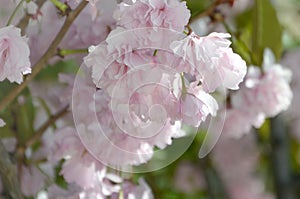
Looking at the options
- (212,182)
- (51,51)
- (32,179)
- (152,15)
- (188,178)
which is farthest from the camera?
(188,178)

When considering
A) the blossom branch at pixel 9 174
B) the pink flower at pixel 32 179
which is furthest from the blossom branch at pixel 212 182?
the blossom branch at pixel 9 174

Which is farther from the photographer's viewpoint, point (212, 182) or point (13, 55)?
point (212, 182)

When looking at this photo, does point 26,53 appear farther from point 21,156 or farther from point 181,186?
point 181,186

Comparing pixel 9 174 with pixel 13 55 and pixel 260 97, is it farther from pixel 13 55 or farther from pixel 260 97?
pixel 260 97

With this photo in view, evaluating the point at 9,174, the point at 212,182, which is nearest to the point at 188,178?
the point at 212,182

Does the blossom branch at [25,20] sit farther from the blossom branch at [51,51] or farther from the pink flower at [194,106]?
the pink flower at [194,106]

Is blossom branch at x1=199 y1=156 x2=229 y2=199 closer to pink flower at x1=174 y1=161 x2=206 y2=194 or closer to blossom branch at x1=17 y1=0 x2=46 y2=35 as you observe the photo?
pink flower at x1=174 y1=161 x2=206 y2=194
